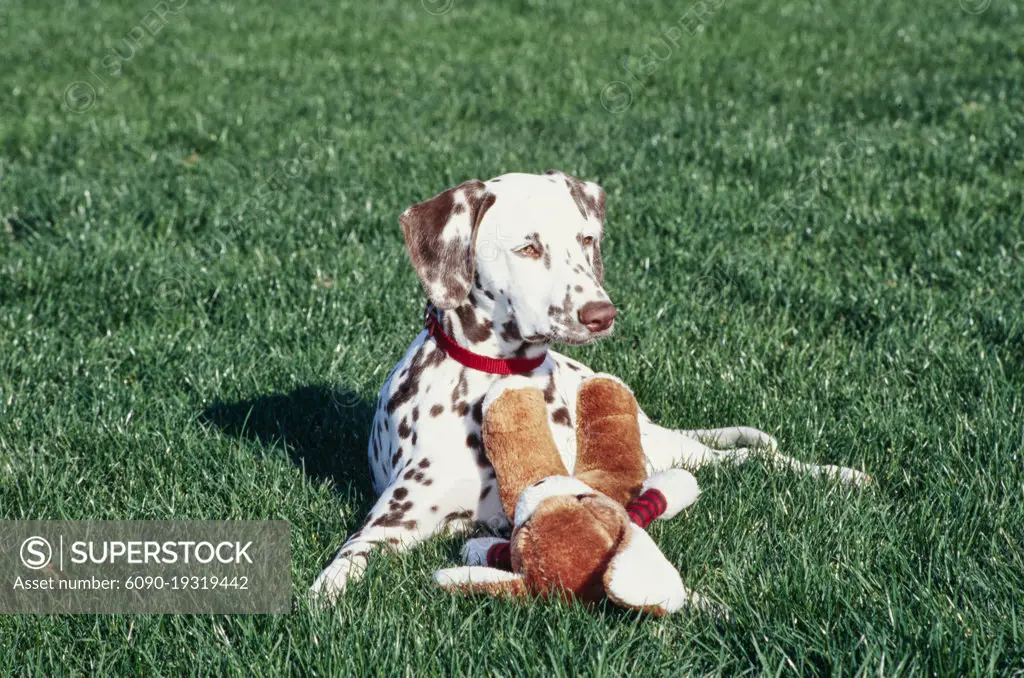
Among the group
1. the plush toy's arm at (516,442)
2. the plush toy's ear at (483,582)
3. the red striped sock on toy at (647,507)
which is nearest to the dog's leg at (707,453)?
the red striped sock on toy at (647,507)

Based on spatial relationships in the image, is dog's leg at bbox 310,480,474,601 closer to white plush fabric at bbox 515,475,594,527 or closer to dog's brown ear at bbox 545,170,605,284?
white plush fabric at bbox 515,475,594,527

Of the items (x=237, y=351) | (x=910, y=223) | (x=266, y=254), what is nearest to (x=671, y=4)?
(x=910, y=223)

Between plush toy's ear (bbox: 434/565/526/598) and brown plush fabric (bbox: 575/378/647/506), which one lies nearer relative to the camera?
plush toy's ear (bbox: 434/565/526/598)

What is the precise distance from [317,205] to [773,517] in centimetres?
523

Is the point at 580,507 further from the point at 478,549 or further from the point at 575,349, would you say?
the point at 575,349

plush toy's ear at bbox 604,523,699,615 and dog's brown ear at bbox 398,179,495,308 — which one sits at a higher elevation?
dog's brown ear at bbox 398,179,495,308

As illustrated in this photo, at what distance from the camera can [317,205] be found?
8094mm

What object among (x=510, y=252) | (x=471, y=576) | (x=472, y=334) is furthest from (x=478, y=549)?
Result: (x=510, y=252)

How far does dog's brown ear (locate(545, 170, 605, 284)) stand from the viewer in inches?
159

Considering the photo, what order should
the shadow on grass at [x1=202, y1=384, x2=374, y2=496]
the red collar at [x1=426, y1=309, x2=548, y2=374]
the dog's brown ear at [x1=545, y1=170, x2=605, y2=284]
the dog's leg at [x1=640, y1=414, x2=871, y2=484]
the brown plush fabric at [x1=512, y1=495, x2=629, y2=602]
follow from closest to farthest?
the brown plush fabric at [x1=512, y1=495, x2=629, y2=602] < the red collar at [x1=426, y1=309, x2=548, y2=374] < the dog's brown ear at [x1=545, y1=170, x2=605, y2=284] < the dog's leg at [x1=640, y1=414, x2=871, y2=484] < the shadow on grass at [x1=202, y1=384, x2=374, y2=496]

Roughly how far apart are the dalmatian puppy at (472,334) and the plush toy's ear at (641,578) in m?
0.80

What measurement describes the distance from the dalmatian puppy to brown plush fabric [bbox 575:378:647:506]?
0.15 m

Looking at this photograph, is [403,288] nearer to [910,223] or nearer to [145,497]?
[145,497]

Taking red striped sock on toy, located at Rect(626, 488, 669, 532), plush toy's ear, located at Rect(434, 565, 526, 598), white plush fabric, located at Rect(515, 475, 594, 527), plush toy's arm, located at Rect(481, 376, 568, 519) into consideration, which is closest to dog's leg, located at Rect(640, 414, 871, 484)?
red striped sock on toy, located at Rect(626, 488, 669, 532)
